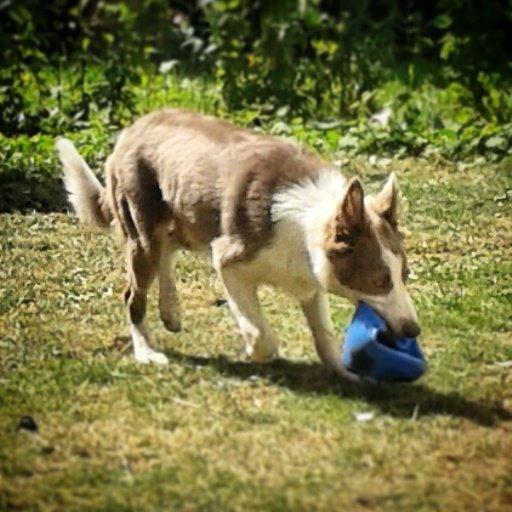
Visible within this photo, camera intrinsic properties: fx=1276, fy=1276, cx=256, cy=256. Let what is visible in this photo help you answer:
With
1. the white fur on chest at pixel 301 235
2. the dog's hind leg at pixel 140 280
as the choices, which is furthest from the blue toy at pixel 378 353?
the dog's hind leg at pixel 140 280

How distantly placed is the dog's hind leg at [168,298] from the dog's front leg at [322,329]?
2.42 ft

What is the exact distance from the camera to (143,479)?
446 cm

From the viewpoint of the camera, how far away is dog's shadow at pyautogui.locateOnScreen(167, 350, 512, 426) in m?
5.14

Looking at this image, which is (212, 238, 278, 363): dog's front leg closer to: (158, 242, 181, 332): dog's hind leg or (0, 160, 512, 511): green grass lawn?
(0, 160, 512, 511): green grass lawn

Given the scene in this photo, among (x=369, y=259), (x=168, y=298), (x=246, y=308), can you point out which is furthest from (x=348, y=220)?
(x=168, y=298)

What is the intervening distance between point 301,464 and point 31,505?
3.20 feet

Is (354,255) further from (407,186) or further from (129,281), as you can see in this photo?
(407,186)

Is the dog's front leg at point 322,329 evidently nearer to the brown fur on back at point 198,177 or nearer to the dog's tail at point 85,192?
the brown fur on back at point 198,177

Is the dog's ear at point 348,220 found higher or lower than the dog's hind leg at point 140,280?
higher

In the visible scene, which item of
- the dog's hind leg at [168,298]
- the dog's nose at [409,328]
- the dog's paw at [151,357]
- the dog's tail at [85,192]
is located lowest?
the dog's paw at [151,357]

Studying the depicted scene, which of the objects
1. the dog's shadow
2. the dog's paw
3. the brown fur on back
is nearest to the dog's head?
the dog's shadow

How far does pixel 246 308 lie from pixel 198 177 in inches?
25.9

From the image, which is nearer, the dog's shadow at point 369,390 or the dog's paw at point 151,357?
the dog's shadow at point 369,390

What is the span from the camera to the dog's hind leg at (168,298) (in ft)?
20.7
